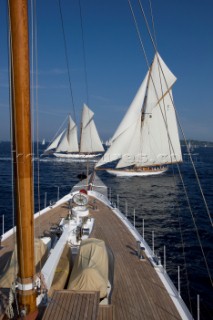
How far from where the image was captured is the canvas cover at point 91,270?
297 inches

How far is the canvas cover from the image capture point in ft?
24.7

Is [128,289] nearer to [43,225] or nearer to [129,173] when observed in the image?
[43,225]

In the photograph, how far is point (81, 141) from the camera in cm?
8925

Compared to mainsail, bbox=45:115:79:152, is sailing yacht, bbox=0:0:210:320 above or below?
below

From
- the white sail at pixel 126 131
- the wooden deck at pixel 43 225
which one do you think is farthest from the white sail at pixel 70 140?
the wooden deck at pixel 43 225

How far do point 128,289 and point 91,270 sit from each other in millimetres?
1669

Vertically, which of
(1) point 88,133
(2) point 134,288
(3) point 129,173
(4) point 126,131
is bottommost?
(2) point 134,288

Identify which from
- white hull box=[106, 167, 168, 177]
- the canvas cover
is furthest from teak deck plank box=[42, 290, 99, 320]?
white hull box=[106, 167, 168, 177]

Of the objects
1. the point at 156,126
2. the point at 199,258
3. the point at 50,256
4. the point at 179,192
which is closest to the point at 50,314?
the point at 50,256

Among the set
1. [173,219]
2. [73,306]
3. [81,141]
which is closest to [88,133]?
[81,141]

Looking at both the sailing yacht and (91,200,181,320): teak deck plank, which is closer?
the sailing yacht

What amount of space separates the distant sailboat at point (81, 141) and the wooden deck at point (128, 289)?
7067 cm

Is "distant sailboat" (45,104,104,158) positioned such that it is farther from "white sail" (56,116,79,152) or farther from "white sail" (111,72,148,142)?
"white sail" (111,72,148,142)

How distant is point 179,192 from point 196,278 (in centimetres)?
2844
